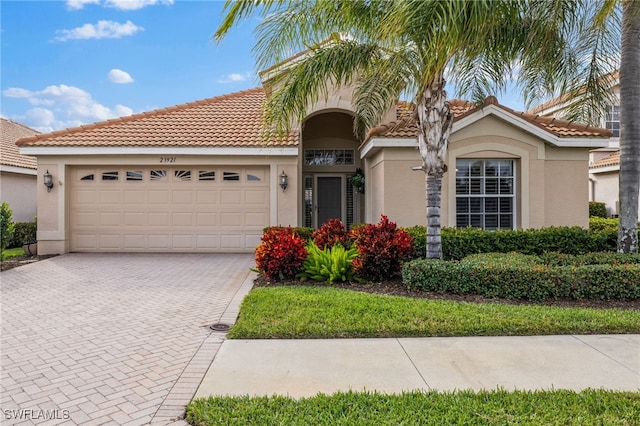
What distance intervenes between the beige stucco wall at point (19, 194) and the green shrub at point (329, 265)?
13.5m

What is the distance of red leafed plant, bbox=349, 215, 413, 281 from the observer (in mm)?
7871

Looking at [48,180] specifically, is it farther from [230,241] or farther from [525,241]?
[525,241]

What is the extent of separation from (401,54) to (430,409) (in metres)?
5.52

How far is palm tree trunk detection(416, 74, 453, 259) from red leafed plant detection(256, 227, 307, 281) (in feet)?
8.70

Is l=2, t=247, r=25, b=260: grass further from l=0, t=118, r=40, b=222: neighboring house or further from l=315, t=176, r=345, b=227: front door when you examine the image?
l=315, t=176, r=345, b=227: front door

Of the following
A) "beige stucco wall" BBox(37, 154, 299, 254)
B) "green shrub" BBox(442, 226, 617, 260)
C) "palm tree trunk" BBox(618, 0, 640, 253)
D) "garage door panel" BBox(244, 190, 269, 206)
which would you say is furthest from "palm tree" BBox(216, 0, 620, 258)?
"garage door panel" BBox(244, 190, 269, 206)

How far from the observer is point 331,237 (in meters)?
9.11

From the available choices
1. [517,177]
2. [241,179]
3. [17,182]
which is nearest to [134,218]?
[241,179]

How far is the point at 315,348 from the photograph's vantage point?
4691 mm

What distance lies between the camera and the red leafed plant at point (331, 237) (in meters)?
9.05

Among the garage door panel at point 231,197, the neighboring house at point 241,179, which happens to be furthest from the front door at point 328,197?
the garage door panel at point 231,197

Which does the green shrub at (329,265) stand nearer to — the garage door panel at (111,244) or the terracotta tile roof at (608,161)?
the garage door panel at (111,244)

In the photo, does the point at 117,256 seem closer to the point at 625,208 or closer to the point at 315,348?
the point at 315,348

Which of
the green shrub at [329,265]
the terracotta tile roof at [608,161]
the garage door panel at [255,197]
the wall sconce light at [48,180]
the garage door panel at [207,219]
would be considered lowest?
the green shrub at [329,265]
